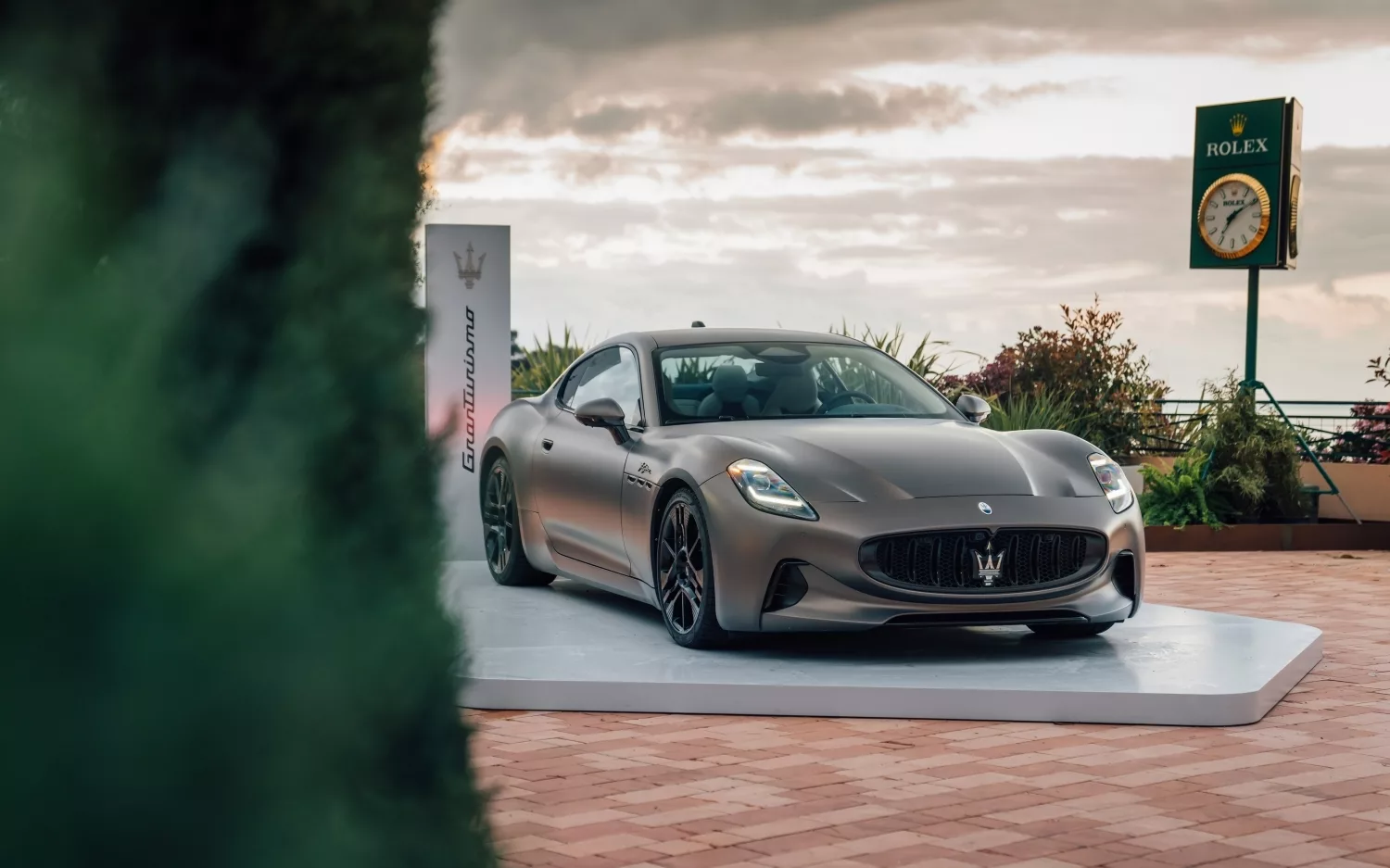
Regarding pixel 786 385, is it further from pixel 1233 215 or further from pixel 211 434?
pixel 1233 215

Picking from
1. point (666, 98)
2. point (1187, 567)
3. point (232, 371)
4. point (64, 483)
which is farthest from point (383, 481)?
point (666, 98)

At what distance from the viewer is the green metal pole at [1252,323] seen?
16.3 m

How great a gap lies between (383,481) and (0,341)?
1.80 ft

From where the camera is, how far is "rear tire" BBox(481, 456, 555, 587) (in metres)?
9.16

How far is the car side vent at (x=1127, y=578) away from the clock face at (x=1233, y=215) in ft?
33.2

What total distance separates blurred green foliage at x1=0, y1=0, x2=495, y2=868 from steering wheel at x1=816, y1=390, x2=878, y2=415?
216 inches

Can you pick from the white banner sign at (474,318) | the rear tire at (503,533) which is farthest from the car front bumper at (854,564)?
the white banner sign at (474,318)

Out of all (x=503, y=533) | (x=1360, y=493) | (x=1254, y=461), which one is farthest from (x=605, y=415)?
(x=1360, y=493)

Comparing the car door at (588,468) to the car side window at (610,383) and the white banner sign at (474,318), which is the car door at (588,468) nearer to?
the car side window at (610,383)

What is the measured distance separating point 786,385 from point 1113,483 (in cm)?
160

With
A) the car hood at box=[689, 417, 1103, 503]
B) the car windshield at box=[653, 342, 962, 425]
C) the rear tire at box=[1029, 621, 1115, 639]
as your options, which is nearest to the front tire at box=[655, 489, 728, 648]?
the car hood at box=[689, 417, 1103, 503]

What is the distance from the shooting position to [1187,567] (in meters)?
12.5

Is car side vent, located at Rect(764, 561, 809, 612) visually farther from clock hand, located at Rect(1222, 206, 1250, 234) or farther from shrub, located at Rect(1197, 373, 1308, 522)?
clock hand, located at Rect(1222, 206, 1250, 234)

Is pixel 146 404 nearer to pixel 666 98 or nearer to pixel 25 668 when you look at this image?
pixel 25 668
